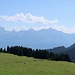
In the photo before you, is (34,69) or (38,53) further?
(38,53)

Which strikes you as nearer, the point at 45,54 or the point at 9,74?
the point at 9,74

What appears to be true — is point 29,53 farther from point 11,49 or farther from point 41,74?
point 41,74

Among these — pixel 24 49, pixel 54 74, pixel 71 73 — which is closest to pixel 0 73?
pixel 54 74

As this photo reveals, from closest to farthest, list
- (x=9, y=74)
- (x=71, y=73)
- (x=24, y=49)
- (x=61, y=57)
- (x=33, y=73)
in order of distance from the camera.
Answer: (x=9, y=74)
(x=33, y=73)
(x=71, y=73)
(x=61, y=57)
(x=24, y=49)

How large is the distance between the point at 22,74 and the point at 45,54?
278 feet

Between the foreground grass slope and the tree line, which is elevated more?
the tree line

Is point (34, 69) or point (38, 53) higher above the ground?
point (38, 53)

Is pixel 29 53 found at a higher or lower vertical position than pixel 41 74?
higher

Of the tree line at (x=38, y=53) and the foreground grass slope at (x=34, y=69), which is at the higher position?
the tree line at (x=38, y=53)

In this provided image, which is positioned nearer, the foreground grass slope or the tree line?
the foreground grass slope

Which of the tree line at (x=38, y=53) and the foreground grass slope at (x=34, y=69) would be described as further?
the tree line at (x=38, y=53)

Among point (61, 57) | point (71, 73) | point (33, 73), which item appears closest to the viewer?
point (33, 73)

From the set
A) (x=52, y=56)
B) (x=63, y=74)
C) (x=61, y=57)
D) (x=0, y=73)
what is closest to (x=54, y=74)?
(x=63, y=74)

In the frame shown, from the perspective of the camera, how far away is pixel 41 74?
159 feet
